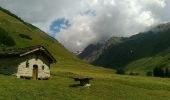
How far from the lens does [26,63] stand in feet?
241

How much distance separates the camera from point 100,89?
2318 inches

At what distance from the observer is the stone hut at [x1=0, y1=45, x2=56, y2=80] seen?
Answer: 71.8m

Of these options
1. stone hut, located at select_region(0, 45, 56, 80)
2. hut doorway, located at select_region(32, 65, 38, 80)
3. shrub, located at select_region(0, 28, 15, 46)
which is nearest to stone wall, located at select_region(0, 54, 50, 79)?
stone hut, located at select_region(0, 45, 56, 80)

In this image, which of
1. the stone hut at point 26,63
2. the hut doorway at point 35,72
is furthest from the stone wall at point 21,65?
the hut doorway at point 35,72

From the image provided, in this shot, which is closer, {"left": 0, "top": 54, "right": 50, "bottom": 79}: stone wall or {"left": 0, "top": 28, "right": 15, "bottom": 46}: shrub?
{"left": 0, "top": 54, "right": 50, "bottom": 79}: stone wall

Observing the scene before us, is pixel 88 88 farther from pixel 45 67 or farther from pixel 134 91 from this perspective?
pixel 45 67

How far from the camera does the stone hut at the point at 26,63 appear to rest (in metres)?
71.8

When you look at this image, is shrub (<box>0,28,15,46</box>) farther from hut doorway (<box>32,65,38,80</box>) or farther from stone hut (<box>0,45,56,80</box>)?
hut doorway (<box>32,65,38,80</box>)

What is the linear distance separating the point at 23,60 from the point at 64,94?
80.2 ft

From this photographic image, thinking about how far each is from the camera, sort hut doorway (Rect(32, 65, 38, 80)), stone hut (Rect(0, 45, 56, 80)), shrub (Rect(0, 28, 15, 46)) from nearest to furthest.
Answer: stone hut (Rect(0, 45, 56, 80))
hut doorway (Rect(32, 65, 38, 80))
shrub (Rect(0, 28, 15, 46))

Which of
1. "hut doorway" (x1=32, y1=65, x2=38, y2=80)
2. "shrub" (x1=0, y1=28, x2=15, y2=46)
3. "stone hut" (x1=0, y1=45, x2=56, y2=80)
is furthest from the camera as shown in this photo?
"shrub" (x1=0, y1=28, x2=15, y2=46)

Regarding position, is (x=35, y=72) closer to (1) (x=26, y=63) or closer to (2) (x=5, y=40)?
(1) (x=26, y=63)

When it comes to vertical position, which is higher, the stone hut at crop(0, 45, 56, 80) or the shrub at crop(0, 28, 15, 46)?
the shrub at crop(0, 28, 15, 46)

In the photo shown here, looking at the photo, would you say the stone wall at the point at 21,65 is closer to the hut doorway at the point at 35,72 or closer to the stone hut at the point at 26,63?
the stone hut at the point at 26,63
